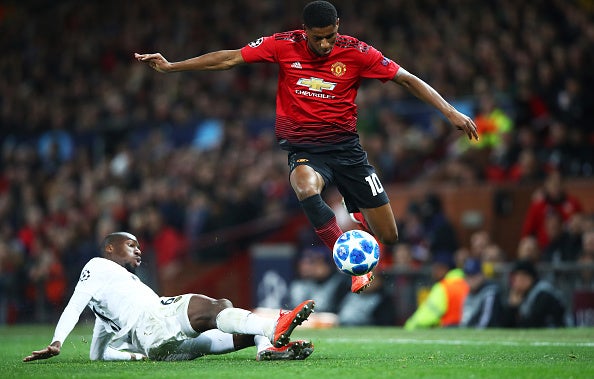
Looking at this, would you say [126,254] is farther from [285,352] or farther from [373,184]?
[373,184]

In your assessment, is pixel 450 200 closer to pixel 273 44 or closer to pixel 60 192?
pixel 273 44

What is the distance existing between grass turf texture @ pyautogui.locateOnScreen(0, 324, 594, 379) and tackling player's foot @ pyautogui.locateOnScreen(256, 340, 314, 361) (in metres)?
0.10

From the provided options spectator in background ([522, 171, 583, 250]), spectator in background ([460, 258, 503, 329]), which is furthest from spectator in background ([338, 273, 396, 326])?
spectator in background ([522, 171, 583, 250])

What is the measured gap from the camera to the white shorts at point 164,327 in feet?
24.3

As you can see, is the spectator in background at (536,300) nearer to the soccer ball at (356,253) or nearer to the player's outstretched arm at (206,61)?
the soccer ball at (356,253)

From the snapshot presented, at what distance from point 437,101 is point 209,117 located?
13015 millimetres

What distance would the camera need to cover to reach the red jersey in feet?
28.9

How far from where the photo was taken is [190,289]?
18.5 metres

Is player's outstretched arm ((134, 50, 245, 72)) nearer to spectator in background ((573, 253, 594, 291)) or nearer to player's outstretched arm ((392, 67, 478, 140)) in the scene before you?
player's outstretched arm ((392, 67, 478, 140))

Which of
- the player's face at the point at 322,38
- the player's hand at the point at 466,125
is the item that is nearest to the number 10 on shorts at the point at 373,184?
the player's hand at the point at 466,125

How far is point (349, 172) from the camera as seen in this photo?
9.01m

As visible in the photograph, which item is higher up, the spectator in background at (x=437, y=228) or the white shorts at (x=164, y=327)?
the spectator in background at (x=437, y=228)

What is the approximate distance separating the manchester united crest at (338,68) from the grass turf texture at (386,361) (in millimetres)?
2396

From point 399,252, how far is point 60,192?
9342 millimetres
